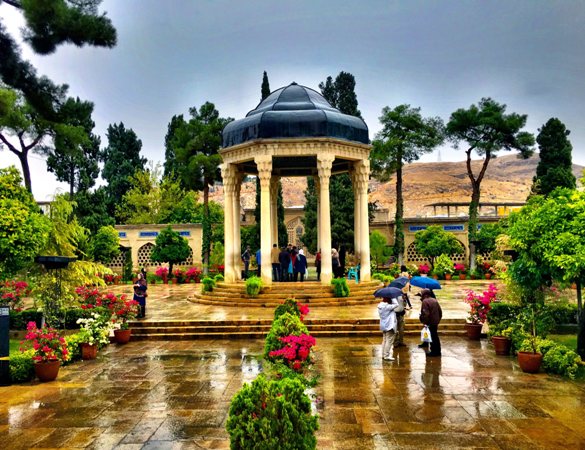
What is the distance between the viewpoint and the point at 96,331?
37.7 ft

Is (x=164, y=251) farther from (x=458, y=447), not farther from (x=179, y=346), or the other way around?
(x=458, y=447)

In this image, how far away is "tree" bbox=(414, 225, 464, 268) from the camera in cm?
3070

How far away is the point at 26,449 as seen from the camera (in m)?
5.88

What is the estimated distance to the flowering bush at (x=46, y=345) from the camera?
30.3 feet

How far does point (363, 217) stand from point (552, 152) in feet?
66.4

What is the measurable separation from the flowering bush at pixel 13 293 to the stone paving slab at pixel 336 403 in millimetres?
5665

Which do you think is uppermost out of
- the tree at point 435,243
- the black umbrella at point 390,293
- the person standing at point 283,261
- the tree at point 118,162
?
the tree at point 118,162

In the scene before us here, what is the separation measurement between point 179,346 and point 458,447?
819 centimetres

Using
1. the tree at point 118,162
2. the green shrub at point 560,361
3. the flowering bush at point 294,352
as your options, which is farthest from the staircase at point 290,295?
the tree at point 118,162

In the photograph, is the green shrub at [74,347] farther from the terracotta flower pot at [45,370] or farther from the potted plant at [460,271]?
the potted plant at [460,271]

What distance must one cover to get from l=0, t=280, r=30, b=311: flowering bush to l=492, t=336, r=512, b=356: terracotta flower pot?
A: 42.5 ft

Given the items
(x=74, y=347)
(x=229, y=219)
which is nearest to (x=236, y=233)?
(x=229, y=219)

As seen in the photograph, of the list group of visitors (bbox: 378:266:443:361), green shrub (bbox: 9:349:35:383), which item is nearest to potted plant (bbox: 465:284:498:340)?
group of visitors (bbox: 378:266:443:361)

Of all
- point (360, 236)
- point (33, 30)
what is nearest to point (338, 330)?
point (360, 236)
